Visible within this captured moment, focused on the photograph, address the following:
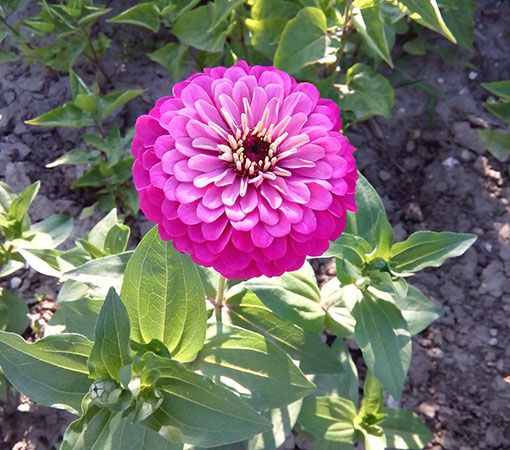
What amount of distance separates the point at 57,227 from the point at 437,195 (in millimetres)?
1384

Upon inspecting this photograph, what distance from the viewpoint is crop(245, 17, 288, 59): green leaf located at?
1809mm

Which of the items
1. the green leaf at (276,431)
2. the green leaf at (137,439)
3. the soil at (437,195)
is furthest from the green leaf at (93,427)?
the soil at (437,195)

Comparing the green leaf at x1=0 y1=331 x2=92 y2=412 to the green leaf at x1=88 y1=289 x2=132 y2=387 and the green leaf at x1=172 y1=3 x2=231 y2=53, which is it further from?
the green leaf at x1=172 y1=3 x2=231 y2=53

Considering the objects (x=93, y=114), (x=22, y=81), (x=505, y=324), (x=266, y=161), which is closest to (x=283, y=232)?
(x=266, y=161)

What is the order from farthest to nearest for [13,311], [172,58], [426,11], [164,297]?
[172,58], [13,311], [426,11], [164,297]

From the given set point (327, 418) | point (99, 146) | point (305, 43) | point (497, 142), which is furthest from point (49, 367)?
point (497, 142)

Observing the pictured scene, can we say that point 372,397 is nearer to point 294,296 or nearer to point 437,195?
point 294,296

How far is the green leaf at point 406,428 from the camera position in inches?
63.7

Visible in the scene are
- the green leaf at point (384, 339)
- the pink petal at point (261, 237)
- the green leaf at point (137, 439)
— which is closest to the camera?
the pink petal at point (261, 237)

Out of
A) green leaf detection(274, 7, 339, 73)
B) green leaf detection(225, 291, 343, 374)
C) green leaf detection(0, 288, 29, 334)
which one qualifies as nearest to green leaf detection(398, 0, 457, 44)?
green leaf detection(274, 7, 339, 73)

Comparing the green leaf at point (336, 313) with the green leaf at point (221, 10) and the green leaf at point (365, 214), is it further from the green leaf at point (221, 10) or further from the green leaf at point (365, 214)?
the green leaf at point (221, 10)

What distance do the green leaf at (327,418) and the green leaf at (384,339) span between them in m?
0.32

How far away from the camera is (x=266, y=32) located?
183 cm

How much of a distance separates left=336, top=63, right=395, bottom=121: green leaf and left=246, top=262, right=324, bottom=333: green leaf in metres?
0.66
